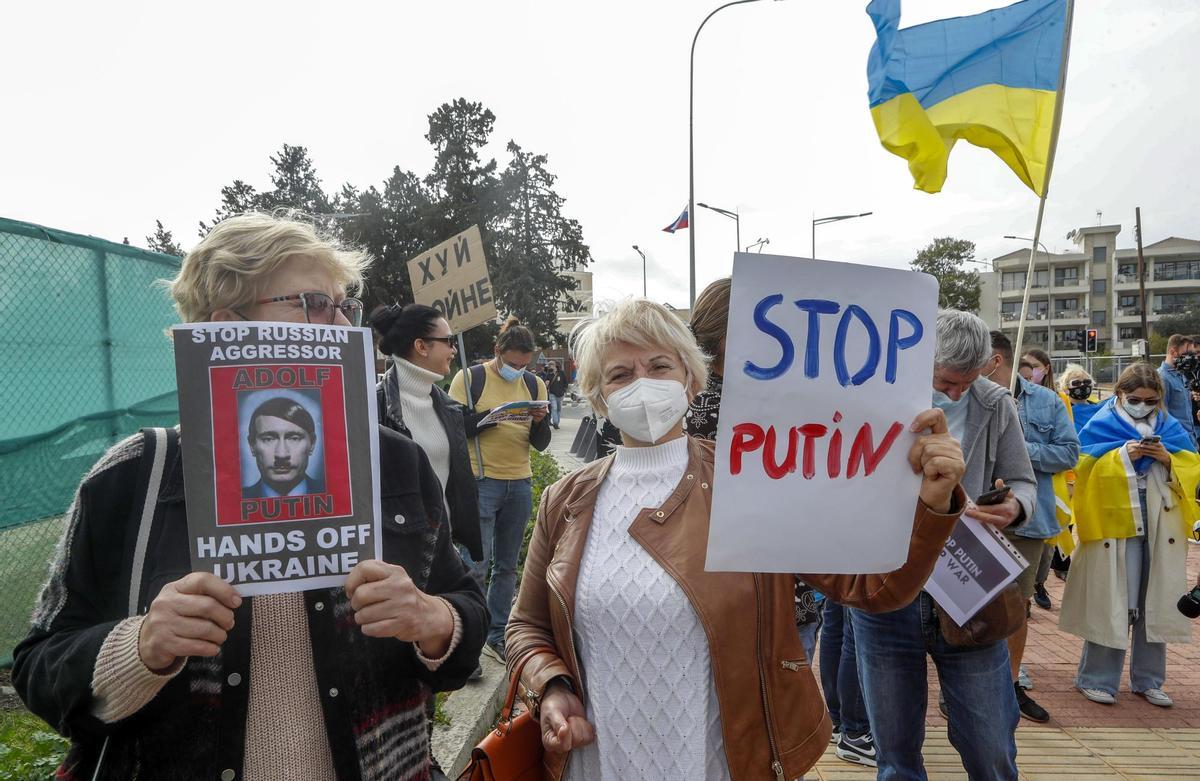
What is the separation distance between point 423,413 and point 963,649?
105 inches

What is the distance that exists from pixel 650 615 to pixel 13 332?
392 cm

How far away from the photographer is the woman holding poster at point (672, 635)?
64.0 inches

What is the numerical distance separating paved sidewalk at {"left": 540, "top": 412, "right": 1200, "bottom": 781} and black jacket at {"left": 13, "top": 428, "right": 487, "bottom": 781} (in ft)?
9.43

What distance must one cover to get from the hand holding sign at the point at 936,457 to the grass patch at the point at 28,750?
2880 mm

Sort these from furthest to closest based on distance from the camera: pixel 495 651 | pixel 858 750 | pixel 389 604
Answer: pixel 495 651 → pixel 858 750 → pixel 389 604

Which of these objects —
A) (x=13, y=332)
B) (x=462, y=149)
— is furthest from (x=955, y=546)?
(x=462, y=149)

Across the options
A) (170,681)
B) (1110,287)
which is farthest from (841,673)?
(1110,287)

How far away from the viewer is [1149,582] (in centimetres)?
441

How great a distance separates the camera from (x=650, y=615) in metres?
1.68

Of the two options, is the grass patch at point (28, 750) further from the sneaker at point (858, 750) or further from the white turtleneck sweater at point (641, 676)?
the sneaker at point (858, 750)

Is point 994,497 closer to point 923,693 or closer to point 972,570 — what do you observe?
point 972,570

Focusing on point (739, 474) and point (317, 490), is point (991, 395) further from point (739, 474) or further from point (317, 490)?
point (317, 490)

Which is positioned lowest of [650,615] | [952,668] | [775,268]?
[952,668]

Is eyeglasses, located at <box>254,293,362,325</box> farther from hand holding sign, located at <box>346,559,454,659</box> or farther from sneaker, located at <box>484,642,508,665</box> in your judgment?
sneaker, located at <box>484,642,508,665</box>
